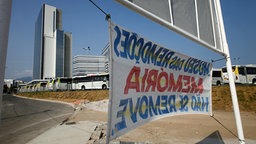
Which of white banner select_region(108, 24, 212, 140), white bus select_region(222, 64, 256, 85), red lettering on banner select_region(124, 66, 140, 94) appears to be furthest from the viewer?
white bus select_region(222, 64, 256, 85)

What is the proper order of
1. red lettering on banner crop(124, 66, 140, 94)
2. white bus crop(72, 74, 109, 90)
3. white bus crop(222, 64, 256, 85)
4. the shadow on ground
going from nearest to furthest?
red lettering on banner crop(124, 66, 140, 94) < the shadow on ground < white bus crop(222, 64, 256, 85) < white bus crop(72, 74, 109, 90)

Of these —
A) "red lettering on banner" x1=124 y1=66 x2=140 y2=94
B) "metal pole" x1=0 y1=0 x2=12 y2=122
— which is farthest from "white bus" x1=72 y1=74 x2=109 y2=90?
"metal pole" x1=0 y1=0 x2=12 y2=122

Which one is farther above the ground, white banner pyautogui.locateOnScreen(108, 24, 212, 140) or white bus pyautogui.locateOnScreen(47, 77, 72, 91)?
white bus pyautogui.locateOnScreen(47, 77, 72, 91)

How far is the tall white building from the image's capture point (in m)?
122

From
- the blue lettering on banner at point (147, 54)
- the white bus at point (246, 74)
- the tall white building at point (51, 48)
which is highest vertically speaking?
the tall white building at point (51, 48)

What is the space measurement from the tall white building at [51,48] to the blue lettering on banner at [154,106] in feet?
426

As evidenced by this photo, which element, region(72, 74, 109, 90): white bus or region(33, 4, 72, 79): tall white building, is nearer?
region(72, 74, 109, 90): white bus

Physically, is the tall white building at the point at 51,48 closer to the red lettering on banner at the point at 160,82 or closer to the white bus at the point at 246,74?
the white bus at the point at 246,74

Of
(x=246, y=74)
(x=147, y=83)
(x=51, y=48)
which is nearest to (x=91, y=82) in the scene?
(x=246, y=74)

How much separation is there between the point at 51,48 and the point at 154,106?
447 feet

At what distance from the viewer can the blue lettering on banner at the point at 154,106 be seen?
209cm

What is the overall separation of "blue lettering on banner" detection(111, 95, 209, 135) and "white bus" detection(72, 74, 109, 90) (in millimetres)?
26395

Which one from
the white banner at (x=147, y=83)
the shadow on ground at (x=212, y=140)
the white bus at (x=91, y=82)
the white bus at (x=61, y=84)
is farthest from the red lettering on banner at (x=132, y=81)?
the white bus at (x=61, y=84)

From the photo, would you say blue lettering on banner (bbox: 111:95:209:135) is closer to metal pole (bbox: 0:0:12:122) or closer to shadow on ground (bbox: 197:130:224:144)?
metal pole (bbox: 0:0:12:122)
